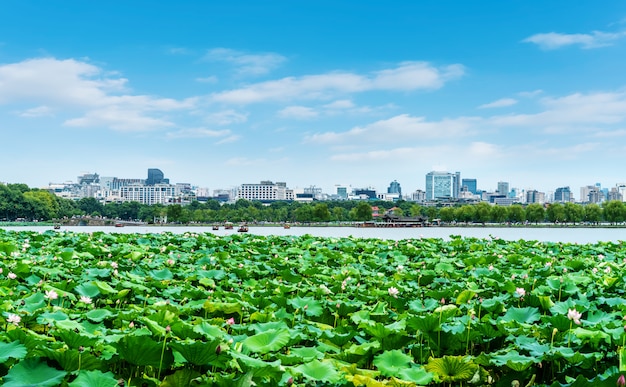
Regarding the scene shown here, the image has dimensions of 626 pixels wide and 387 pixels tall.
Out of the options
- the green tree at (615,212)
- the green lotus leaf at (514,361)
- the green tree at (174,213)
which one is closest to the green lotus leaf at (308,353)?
the green lotus leaf at (514,361)

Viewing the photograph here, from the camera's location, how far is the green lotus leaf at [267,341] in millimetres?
2822

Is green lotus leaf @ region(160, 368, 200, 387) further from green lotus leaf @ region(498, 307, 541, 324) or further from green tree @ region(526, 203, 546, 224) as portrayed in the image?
green tree @ region(526, 203, 546, 224)

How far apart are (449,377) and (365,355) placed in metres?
0.46

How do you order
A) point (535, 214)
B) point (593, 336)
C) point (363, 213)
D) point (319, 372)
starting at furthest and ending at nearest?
point (363, 213)
point (535, 214)
point (593, 336)
point (319, 372)

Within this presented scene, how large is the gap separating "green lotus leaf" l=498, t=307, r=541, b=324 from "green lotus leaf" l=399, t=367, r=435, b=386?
4.47 feet

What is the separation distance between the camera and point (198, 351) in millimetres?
2541

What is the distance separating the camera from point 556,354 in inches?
113

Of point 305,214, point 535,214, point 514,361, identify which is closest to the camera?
point 514,361

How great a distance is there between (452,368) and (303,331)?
39.6 inches

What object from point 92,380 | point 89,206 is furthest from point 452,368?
point 89,206

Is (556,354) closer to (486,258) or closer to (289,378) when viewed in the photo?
(289,378)

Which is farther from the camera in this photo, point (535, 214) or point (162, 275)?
point (535, 214)

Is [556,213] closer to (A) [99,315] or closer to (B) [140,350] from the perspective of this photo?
(A) [99,315]

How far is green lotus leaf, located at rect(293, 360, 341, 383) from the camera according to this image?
2.51 metres
